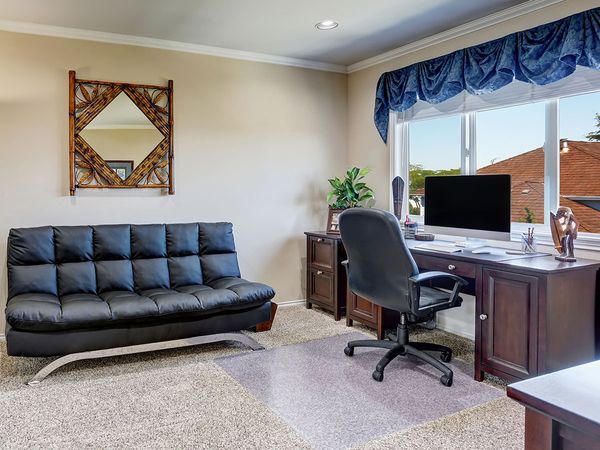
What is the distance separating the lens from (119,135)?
4043mm

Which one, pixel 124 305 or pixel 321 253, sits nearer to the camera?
pixel 124 305

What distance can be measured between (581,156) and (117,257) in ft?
10.9

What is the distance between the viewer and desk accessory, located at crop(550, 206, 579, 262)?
2.88m

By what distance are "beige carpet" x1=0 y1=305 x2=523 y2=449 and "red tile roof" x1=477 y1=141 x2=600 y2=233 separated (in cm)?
124

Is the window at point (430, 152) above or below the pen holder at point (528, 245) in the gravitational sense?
above

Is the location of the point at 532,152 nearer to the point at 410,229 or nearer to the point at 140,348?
the point at 410,229

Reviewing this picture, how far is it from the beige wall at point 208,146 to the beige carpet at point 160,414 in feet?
4.30

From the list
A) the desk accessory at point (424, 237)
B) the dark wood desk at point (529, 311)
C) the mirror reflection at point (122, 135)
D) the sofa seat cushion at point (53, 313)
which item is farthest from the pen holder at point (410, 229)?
the sofa seat cushion at point (53, 313)

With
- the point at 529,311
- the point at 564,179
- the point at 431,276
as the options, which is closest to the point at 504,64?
the point at 564,179

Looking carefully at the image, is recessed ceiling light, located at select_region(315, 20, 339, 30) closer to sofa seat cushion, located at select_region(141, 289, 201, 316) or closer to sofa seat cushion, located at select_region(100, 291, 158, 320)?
sofa seat cushion, located at select_region(141, 289, 201, 316)

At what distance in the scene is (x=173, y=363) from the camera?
3.27 metres

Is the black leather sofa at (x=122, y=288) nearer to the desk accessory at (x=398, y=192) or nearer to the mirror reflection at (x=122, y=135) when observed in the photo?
the mirror reflection at (x=122, y=135)

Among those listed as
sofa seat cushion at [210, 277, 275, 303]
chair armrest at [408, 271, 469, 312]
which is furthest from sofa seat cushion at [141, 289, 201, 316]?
chair armrest at [408, 271, 469, 312]

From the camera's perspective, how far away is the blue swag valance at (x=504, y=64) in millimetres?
2914
